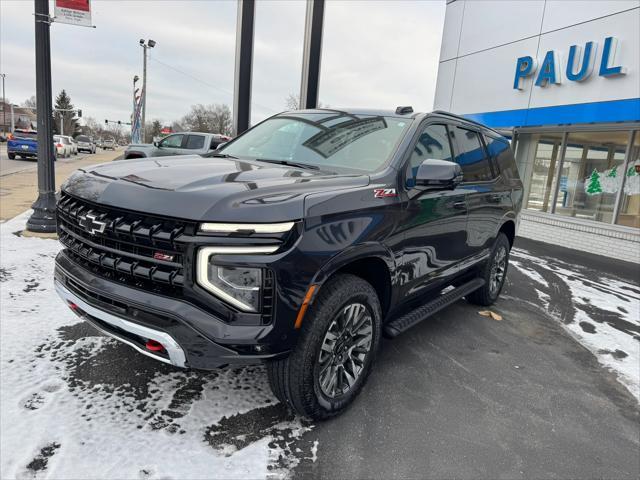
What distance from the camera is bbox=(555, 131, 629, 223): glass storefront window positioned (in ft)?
32.2

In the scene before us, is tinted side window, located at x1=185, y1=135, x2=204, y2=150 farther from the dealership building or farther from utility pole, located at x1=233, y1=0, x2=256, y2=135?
the dealership building

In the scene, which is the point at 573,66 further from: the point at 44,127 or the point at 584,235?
the point at 44,127

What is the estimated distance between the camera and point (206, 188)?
89.6 inches

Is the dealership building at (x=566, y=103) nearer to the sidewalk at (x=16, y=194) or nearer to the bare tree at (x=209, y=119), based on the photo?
the sidewalk at (x=16, y=194)

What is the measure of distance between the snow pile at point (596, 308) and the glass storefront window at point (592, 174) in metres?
2.83

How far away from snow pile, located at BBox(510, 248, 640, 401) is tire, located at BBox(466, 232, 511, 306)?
712mm

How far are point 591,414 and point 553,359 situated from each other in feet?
2.94

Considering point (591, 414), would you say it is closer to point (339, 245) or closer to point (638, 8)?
point (339, 245)

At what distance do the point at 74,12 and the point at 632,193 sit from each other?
1057 cm

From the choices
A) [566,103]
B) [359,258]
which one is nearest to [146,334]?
[359,258]

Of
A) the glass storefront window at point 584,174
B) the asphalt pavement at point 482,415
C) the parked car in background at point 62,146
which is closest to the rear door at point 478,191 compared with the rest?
the asphalt pavement at point 482,415

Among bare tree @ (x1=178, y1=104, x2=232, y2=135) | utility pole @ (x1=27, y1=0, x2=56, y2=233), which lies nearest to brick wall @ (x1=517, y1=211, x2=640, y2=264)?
utility pole @ (x1=27, y1=0, x2=56, y2=233)

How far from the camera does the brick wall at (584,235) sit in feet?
30.4

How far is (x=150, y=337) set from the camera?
2.19m
